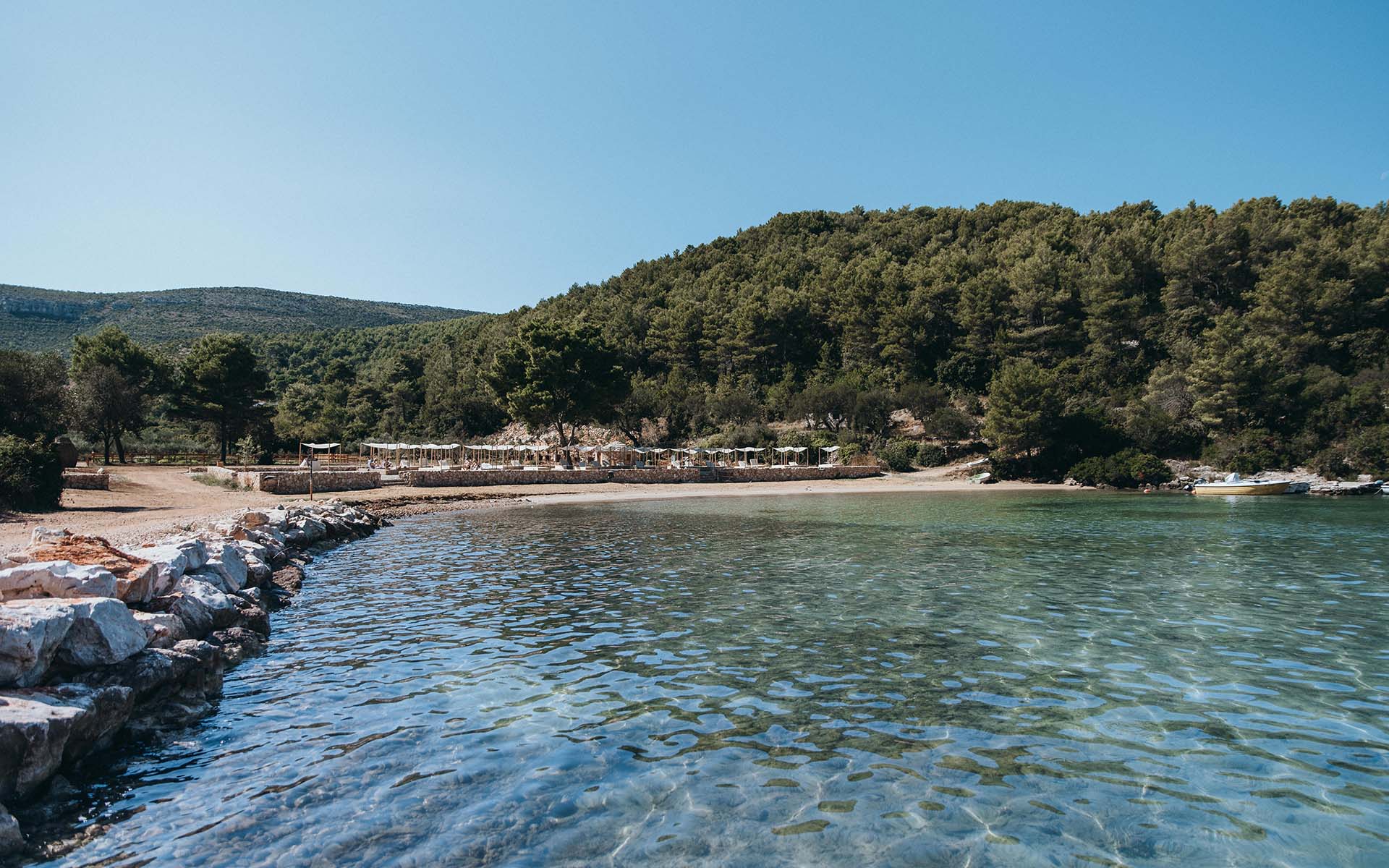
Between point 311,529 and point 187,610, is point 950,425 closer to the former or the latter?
point 311,529

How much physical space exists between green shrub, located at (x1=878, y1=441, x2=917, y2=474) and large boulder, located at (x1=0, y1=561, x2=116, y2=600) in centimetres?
4766

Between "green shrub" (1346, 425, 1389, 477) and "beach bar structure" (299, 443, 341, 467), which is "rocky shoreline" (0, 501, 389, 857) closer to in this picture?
"beach bar structure" (299, 443, 341, 467)

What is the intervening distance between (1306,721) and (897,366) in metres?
61.6

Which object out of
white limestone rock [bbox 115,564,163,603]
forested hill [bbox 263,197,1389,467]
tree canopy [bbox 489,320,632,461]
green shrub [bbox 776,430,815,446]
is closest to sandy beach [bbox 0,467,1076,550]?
white limestone rock [bbox 115,564,163,603]

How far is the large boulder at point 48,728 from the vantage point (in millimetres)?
4871

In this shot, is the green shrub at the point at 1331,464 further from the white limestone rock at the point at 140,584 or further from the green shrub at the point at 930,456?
the white limestone rock at the point at 140,584

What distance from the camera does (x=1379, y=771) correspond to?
5453 mm

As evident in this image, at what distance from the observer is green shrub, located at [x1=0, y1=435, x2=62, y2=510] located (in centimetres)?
1881

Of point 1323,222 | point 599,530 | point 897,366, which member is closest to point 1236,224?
point 1323,222

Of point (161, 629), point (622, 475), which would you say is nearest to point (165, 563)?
point (161, 629)

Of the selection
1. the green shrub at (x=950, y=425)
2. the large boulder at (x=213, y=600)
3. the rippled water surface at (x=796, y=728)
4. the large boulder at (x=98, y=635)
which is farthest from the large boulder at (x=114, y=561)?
the green shrub at (x=950, y=425)

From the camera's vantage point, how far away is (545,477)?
150 feet

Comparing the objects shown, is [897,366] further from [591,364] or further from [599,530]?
[599,530]

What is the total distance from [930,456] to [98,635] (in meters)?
50.5
